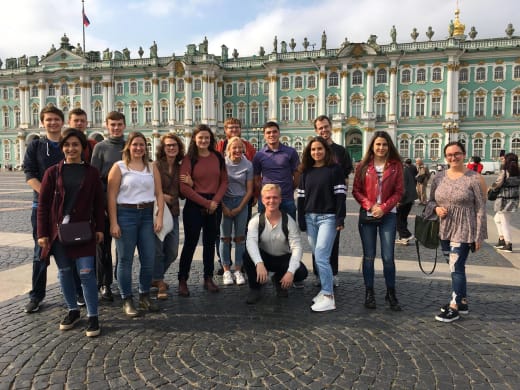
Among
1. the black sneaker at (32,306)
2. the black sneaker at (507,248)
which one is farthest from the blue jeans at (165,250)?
the black sneaker at (507,248)

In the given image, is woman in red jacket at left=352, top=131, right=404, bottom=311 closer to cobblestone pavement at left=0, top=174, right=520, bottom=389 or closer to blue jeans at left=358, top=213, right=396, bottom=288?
blue jeans at left=358, top=213, right=396, bottom=288

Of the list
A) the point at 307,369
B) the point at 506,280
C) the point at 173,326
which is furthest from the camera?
the point at 506,280

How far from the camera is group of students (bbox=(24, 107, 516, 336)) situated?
3.97 m

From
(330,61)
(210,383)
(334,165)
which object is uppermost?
(330,61)

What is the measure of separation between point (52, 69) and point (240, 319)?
57969mm

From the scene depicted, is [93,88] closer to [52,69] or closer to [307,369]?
[52,69]

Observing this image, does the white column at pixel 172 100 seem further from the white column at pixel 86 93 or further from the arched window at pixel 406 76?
the arched window at pixel 406 76

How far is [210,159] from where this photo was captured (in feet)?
17.1

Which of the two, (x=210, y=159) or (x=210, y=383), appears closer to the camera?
(x=210, y=383)

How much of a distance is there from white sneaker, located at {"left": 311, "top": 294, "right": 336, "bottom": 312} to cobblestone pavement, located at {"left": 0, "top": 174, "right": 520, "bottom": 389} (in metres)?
0.10

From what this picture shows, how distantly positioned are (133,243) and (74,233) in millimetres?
710

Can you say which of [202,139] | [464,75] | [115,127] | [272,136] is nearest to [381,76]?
[464,75]

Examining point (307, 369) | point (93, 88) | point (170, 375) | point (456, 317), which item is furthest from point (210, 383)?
point (93, 88)

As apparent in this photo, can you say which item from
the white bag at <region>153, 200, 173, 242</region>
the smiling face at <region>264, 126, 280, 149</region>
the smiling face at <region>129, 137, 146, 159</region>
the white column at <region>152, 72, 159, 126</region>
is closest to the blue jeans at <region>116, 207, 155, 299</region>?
the white bag at <region>153, 200, 173, 242</region>
